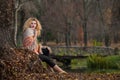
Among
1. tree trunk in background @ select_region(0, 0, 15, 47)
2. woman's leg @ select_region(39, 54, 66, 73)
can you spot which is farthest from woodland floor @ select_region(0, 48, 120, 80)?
woman's leg @ select_region(39, 54, 66, 73)

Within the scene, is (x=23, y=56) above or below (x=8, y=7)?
below

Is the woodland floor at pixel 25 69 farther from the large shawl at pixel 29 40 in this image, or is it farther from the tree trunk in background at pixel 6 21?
the large shawl at pixel 29 40

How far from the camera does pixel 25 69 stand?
6.50 meters

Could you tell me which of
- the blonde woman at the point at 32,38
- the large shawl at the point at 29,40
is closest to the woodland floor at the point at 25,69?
the blonde woman at the point at 32,38

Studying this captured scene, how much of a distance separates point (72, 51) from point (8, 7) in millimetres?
27259

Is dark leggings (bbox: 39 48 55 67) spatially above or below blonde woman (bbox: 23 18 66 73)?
below

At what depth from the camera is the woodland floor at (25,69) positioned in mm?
6137

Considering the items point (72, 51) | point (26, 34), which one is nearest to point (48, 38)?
point (72, 51)

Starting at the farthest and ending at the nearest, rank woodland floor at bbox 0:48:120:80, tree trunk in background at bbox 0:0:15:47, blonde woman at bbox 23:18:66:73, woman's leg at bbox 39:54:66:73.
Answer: blonde woman at bbox 23:18:66:73 → woman's leg at bbox 39:54:66:73 → tree trunk in background at bbox 0:0:15:47 → woodland floor at bbox 0:48:120:80

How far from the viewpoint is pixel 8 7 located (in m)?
6.62

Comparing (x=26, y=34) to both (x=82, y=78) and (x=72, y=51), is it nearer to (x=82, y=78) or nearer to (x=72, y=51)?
(x=82, y=78)

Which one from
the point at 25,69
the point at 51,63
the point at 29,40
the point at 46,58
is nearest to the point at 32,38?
the point at 29,40

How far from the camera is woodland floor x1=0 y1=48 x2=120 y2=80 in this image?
6.14 meters

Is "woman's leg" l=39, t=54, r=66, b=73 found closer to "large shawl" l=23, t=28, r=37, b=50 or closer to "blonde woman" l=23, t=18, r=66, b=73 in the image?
"blonde woman" l=23, t=18, r=66, b=73
